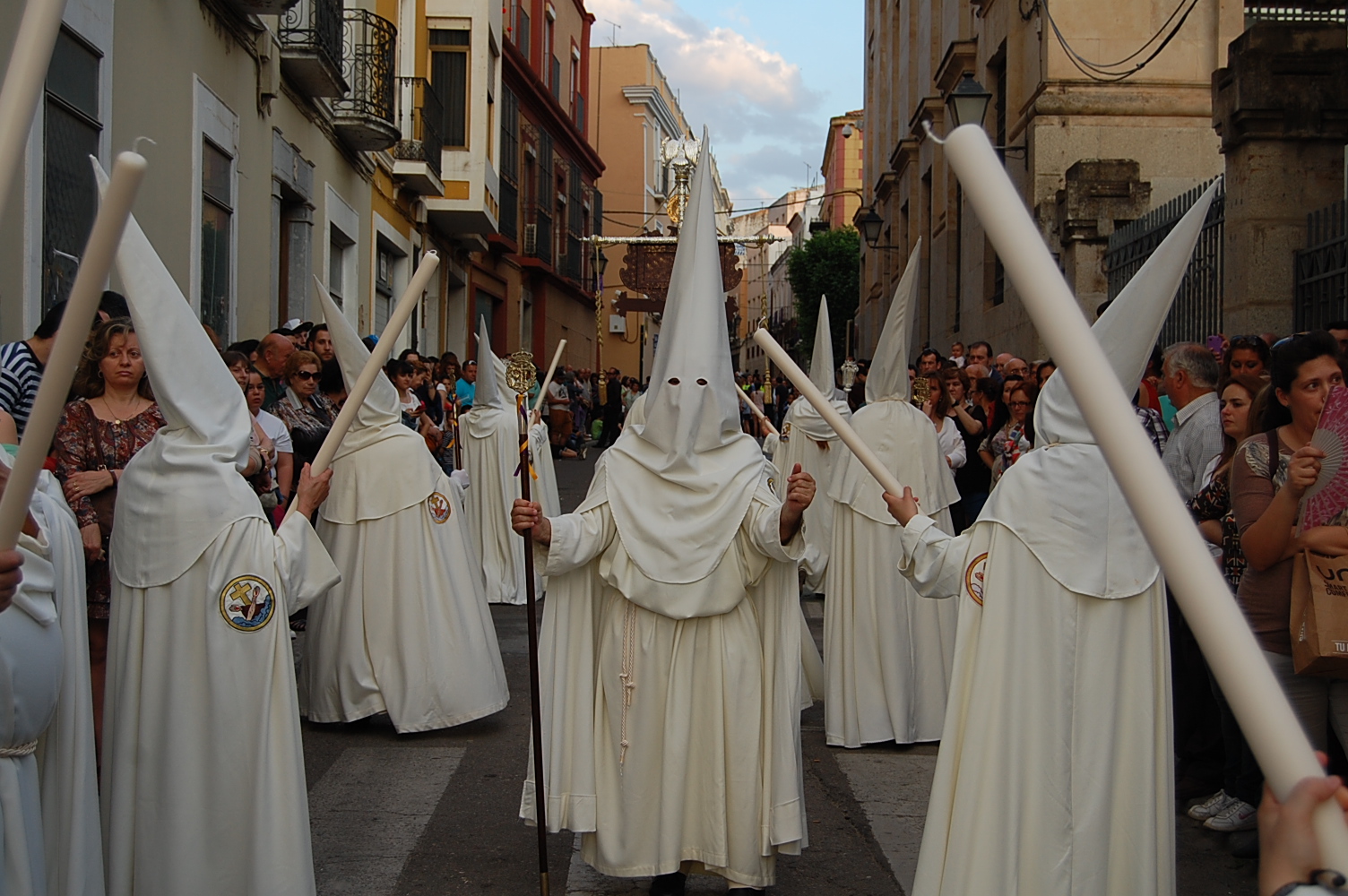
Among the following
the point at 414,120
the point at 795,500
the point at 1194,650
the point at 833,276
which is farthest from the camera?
the point at 833,276

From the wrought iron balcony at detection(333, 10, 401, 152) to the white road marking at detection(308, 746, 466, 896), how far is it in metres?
11.7

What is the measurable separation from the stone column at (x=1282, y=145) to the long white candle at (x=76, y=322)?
9.38 meters

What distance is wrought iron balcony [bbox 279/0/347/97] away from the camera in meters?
14.1

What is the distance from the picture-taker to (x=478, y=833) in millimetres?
5422

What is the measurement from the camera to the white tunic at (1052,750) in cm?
377

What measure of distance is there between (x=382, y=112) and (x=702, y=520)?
14132 millimetres

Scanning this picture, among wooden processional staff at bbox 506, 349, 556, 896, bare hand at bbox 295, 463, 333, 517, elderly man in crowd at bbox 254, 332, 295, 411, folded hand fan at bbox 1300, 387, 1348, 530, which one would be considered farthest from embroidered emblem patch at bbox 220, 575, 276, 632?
elderly man in crowd at bbox 254, 332, 295, 411

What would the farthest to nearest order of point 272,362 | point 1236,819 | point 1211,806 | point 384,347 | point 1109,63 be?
point 1109,63, point 272,362, point 1211,806, point 1236,819, point 384,347

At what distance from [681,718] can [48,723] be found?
82.6 inches

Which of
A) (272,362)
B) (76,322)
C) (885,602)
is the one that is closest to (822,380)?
(885,602)

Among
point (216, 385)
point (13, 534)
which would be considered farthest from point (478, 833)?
point (13, 534)

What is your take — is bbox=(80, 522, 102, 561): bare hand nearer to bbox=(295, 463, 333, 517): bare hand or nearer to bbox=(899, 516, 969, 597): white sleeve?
bbox=(295, 463, 333, 517): bare hand

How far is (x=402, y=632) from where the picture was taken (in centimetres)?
703

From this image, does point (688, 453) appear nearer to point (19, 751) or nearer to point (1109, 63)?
point (19, 751)
